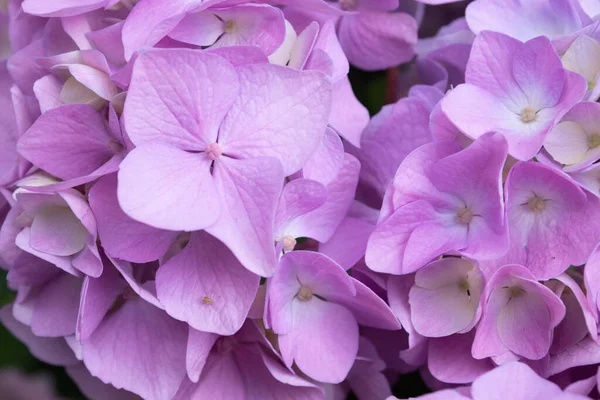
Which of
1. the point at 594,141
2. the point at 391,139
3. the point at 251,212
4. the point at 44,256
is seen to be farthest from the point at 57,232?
the point at 594,141

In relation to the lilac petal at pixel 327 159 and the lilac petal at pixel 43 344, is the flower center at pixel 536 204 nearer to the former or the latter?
the lilac petal at pixel 327 159

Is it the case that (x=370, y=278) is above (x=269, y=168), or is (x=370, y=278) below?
below

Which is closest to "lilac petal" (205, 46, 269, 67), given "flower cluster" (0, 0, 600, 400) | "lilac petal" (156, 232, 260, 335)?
"flower cluster" (0, 0, 600, 400)

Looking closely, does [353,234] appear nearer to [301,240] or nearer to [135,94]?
[301,240]

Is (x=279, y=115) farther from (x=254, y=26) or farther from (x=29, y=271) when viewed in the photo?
(x=29, y=271)

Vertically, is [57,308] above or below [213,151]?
below

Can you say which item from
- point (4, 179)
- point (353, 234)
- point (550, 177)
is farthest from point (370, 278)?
point (4, 179)

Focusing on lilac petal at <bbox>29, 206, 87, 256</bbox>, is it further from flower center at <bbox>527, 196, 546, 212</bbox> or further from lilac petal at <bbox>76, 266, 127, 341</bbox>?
flower center at <bbox>527, 196, 546, 212</bbox>
